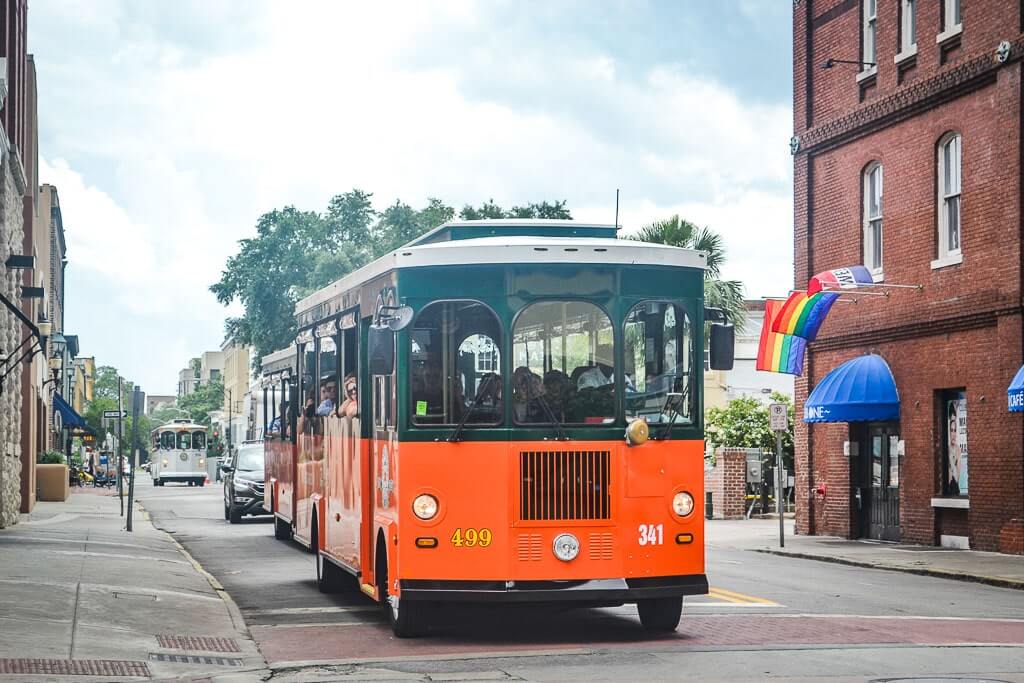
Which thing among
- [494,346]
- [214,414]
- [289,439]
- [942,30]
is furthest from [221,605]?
[214,414]

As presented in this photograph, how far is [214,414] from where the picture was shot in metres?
162

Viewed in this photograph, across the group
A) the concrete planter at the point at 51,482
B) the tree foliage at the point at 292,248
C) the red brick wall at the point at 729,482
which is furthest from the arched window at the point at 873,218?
the tree foliage at the point at 292,248

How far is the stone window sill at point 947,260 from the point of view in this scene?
25.7 metres

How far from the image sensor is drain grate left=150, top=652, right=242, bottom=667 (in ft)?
38.8

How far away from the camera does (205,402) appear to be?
170250 mm

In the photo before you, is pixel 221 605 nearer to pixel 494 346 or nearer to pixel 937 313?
pixel 494 346

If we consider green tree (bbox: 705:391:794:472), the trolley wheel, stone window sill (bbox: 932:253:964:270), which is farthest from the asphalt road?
green tree (bbox: 705:391:794:472)

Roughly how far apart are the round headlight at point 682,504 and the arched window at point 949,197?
14880 millimetres

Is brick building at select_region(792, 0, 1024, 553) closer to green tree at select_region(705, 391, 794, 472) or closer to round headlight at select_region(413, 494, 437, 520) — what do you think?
green tree at select_region(705, 391, 794, 472)

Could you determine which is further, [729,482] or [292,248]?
[292,248]

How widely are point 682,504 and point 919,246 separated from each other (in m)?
15.7

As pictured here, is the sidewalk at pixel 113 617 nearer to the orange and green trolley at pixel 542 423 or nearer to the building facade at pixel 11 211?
the orange and green trolley at pixel 542 423

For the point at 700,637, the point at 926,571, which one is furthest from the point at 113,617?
the point at 926,571

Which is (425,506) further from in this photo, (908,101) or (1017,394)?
(908,101)
